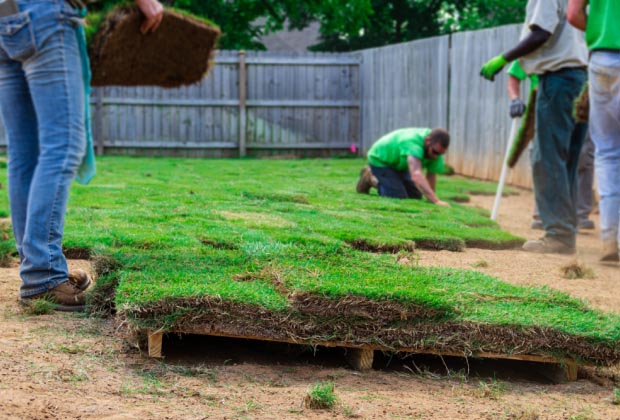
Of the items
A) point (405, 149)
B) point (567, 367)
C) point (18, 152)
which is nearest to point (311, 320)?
point (567, 367)

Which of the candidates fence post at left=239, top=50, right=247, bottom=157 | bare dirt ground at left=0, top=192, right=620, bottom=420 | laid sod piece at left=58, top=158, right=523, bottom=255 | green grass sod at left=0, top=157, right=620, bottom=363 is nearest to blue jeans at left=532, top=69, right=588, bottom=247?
laid sod piece at left=58, top=158, right=523, bottom=255

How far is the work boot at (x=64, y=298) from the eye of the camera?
11.9ft

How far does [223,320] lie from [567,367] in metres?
1.33

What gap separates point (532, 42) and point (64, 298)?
13.4 feet

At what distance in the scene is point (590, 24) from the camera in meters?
5.13

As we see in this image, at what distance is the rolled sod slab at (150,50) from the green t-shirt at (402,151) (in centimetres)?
422

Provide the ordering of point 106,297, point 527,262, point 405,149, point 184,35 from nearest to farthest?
1. point 106,297
2. point 184,35
3. point 527,262
4. point 405,149

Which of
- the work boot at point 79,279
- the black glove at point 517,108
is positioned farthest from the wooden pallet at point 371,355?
the black glove at point 517,108

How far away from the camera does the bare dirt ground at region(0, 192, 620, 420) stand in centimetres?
254

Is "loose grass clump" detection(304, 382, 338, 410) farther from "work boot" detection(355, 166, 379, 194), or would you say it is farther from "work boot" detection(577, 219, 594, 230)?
"work boot" detection(355, 166, 379, 194)

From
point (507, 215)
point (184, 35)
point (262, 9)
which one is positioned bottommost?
point (507, 215)

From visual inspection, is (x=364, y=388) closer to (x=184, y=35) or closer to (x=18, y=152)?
(x=18, y=152)

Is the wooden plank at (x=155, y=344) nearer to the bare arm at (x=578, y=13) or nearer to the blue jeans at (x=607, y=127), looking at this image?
the blue jeans at (x=607, y=127)

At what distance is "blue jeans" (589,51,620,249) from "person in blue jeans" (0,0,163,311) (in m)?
3.13
